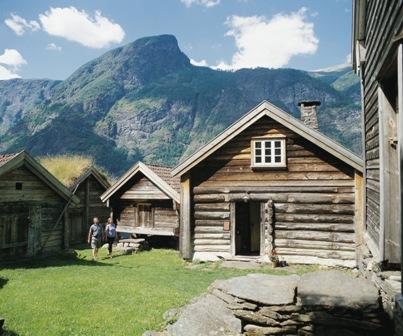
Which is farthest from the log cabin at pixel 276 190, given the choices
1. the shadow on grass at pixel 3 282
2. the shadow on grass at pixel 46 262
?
the shadow on grass at pixel 3 282

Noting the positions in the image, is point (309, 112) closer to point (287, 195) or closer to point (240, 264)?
point (287, 195)

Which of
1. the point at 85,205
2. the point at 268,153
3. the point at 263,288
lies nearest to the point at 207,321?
the point at 263,288

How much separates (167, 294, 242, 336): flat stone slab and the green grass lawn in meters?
0.51

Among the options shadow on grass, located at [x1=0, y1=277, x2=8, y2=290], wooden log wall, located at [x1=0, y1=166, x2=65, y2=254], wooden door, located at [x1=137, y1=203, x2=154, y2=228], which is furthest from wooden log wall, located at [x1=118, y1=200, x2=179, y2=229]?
shadow on grass, located at [x1=0, y1=277, x2=8, y2=290]

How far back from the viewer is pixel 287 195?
52.7 feet

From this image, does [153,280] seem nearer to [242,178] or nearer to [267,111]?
[242,178]

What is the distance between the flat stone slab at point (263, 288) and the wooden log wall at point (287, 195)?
289 inches

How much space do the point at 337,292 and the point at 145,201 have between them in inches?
645

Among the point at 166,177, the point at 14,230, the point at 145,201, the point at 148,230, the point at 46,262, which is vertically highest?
the point at 166,177

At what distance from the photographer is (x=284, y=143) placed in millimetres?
16031

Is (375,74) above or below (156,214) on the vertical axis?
above

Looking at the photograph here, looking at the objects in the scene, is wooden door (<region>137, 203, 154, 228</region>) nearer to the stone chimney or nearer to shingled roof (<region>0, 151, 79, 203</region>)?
shingled roof (<region>0, 151, 79, 203</region>)

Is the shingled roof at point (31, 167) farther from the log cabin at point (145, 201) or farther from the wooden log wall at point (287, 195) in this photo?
the wooden log wall at point (287, 195)

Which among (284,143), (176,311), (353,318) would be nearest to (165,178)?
(284,143)
